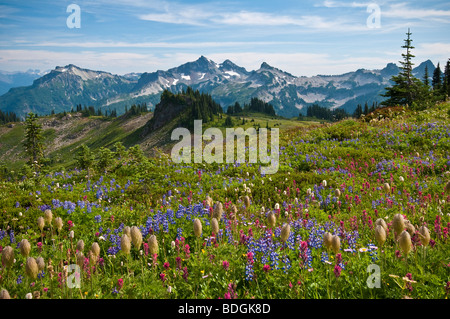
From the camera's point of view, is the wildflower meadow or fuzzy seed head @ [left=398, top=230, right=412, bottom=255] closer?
fuzzy seed head @ [left=398, top=230, right=412, bottom=255]

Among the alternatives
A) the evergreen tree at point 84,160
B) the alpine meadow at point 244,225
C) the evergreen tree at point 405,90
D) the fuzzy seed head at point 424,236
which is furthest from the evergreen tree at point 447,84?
the fuzzy seed head at point 424,236

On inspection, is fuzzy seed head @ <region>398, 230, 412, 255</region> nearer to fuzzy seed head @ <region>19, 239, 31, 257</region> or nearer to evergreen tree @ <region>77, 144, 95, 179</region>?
fuzzy seed head @ <region>19, 239, 31, 257</region>

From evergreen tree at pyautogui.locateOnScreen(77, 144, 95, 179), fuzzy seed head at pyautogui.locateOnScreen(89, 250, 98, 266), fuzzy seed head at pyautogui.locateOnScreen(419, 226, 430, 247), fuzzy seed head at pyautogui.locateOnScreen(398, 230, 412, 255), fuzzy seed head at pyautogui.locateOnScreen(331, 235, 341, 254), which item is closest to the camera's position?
fuzzy seed head at pyautogui.locateOnScreen(398, 230, 412, 255)

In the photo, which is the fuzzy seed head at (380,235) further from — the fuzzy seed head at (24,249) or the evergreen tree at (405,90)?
the evergreen tree at (405,90)

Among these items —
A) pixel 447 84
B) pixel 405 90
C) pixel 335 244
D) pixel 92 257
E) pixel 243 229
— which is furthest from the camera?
pixel 447 84

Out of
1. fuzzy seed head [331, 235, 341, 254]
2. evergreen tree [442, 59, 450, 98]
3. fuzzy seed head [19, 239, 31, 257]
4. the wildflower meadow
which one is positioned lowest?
the wildflower meadow

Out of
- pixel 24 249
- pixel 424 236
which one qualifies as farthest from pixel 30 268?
pixel 424 236

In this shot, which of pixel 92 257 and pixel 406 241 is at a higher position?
pixel 406 241

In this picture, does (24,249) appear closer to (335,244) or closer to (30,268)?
(30,268)

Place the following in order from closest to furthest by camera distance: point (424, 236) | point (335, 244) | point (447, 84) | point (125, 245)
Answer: point (335, 244), point (424, 236), point (125, 245), point (447, 84)

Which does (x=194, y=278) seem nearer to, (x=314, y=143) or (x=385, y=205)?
(x=385, y=205)

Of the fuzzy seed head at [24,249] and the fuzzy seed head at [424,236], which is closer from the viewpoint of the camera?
the fuzzy seed head at [424,236]

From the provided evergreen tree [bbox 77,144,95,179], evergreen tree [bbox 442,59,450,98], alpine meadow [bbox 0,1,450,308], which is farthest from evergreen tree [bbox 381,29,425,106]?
evergreen tree [bbox 442,59,450,98]
